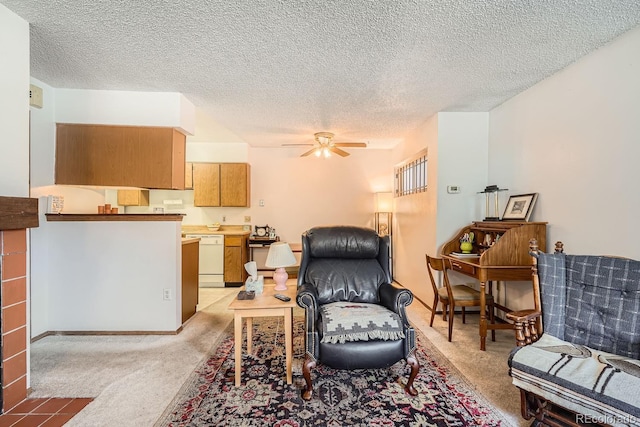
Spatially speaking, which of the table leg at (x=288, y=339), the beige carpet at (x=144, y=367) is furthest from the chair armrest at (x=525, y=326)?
the table leg at (x=288, y=339)

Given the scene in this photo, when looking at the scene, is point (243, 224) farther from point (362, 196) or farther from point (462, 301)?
point (462, 301)

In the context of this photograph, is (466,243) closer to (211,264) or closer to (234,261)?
(234,261)

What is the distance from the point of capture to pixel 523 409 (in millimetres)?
1751

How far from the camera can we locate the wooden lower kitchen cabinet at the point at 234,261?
16.6 feet

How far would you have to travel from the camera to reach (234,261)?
5047 mm

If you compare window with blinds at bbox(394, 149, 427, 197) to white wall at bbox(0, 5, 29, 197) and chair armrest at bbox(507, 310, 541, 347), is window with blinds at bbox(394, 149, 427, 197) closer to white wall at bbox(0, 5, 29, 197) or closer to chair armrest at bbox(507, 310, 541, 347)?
chair armrest at bbox(507, 310, 541, 347)

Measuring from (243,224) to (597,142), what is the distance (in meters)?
5.01

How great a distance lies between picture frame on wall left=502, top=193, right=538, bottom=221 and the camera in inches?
117

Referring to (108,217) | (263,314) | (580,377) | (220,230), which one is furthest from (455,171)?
(220,230)

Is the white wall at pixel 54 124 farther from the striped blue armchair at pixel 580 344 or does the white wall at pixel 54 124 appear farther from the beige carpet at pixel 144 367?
the striped blue armchair at pixel 580 344

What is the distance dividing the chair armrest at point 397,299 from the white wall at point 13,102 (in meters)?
2.65

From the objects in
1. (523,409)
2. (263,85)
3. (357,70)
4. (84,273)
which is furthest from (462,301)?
(84,273)

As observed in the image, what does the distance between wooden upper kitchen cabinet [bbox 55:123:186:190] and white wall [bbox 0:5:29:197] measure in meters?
1.09

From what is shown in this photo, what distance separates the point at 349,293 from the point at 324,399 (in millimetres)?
813
